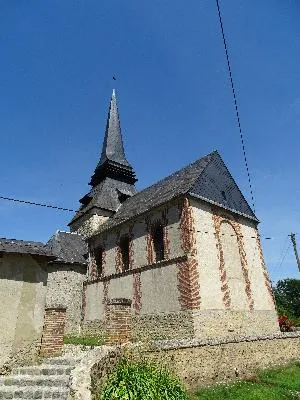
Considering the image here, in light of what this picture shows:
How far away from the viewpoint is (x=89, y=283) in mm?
21156

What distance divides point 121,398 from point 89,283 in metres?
15.6

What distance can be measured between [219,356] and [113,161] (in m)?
23.9

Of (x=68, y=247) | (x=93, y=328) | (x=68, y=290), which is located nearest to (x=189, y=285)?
(x=93, y=328)

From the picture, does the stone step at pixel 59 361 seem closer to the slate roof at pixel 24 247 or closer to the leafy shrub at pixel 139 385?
the leafy shrub at pixel 139 385

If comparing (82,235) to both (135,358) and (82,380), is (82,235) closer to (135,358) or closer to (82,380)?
(135,358)

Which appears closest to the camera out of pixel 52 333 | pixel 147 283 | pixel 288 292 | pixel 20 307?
pixel 20 307

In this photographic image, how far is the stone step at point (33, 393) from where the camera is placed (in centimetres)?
605

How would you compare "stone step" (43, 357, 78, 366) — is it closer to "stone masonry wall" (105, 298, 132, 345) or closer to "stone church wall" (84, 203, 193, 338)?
"stone masonry wall" (105, 298, 132, 345)

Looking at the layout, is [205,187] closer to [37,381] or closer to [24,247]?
[24,247]

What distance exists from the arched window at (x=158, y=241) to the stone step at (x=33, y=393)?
10917 mm

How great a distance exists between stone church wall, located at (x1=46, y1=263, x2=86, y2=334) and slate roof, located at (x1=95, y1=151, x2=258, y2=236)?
4.09m

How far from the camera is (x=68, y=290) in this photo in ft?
69.9

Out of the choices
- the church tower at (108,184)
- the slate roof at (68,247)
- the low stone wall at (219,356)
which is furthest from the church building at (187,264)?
the church tower at (108,184)

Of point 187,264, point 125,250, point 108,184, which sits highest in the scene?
point 108,184
